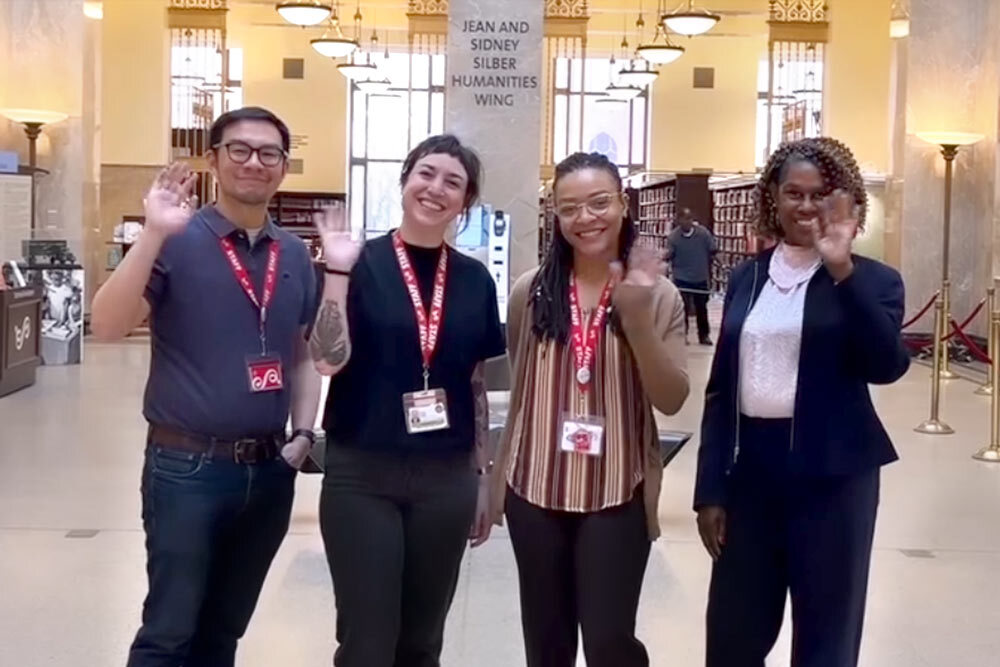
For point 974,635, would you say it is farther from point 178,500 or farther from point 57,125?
point 57,125

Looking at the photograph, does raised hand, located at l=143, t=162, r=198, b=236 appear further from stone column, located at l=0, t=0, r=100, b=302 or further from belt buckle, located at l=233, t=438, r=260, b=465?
stone column, located at l=0, t=0, r=100, b=302

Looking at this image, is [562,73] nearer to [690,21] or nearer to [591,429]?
[690,21]

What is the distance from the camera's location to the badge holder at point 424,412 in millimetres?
2729

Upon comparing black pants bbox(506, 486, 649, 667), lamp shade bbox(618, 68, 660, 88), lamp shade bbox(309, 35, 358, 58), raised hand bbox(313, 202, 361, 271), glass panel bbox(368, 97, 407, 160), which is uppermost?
lamp shade bbox(309, 35, 358, 58)

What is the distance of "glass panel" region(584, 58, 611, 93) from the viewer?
1201 inches

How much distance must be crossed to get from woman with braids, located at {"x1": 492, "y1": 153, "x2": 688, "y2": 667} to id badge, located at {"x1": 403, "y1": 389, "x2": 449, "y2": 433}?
0.20 meters

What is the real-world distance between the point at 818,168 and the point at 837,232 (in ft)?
0.54

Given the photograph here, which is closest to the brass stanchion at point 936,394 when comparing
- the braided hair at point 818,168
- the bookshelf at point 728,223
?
the braided hair at point 818,168

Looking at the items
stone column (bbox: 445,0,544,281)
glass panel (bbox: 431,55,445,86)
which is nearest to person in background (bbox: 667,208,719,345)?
stone column (bbox: 445,0,544,281)

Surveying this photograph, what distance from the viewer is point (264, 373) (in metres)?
2.83

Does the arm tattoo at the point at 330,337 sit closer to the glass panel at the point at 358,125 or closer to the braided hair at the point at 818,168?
the braided hair at the point at 818,168

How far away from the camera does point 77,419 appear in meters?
9.33

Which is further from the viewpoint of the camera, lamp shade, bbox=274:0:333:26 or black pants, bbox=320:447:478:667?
lamp shade, bbox=274:0:333:26

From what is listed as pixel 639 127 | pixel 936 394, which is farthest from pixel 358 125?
pixel 936 394
